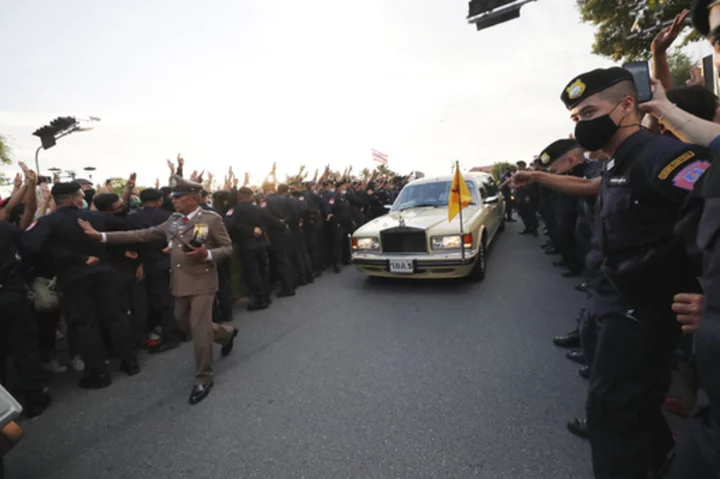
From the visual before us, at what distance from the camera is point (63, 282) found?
3.64 metres

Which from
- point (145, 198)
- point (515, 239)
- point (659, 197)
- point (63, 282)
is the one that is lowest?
point (515, 239)

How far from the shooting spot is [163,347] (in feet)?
15.0

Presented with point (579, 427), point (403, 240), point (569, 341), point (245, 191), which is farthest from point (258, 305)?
point (579, 427)

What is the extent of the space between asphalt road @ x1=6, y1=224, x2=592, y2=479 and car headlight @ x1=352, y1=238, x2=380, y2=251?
1.43 metres

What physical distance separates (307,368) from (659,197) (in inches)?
121

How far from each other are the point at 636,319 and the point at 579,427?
114 centimetres

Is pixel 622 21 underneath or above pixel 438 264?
above

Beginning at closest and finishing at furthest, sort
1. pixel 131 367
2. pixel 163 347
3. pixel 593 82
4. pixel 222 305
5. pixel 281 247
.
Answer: pixel 593 82, pixel 131 367, pixel 163 347, pixel 222 305, pixel 281 247

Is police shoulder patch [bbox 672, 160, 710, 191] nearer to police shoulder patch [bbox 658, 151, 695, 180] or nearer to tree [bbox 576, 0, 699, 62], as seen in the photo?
police shoulder patch [bbox 658, 151, 695, 180]

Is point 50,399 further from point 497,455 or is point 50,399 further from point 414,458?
point 497,455

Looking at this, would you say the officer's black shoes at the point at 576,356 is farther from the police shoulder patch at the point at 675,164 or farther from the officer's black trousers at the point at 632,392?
the police shoulder patch at the point at 675,164

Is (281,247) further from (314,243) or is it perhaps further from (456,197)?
(456,197)

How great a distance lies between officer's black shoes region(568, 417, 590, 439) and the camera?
239 cm

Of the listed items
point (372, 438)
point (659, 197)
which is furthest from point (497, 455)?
point (659, 197)
